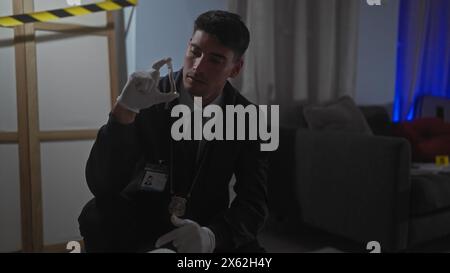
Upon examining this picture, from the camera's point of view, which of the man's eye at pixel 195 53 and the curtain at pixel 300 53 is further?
the curtain at pixel 300 53

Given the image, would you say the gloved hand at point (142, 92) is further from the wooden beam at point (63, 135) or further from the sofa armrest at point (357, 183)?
the sofa armrest at point (357, 183)

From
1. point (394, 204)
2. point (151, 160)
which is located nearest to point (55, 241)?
point (151, 160)

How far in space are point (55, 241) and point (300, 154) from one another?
96cm

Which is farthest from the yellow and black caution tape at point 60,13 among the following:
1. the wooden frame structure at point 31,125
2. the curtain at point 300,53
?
the curtain at point 300,53

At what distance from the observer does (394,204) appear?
1.38 metres

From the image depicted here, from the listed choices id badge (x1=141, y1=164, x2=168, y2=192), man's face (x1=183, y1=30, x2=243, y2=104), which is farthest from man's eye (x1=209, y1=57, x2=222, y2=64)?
id badge (x1=141, y1=164, x2=168, y2=192)

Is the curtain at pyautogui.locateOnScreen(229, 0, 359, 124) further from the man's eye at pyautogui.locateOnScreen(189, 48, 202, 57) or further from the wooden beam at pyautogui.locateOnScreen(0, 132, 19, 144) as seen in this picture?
the wooden beam at pyautogui.locateOnScreen(0, 132, 19, 144)

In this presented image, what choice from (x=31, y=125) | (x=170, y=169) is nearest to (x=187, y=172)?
(x=170, y=169)

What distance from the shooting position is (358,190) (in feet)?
4.74

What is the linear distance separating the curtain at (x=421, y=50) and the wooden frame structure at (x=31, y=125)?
1.15m

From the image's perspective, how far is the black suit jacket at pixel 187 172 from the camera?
27.8 inches

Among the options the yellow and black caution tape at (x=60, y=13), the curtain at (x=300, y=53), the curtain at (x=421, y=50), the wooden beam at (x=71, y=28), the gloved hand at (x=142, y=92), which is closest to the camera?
the gloved hand at (x=142, y=92)

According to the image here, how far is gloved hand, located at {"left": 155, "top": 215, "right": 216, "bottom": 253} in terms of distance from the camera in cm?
71
